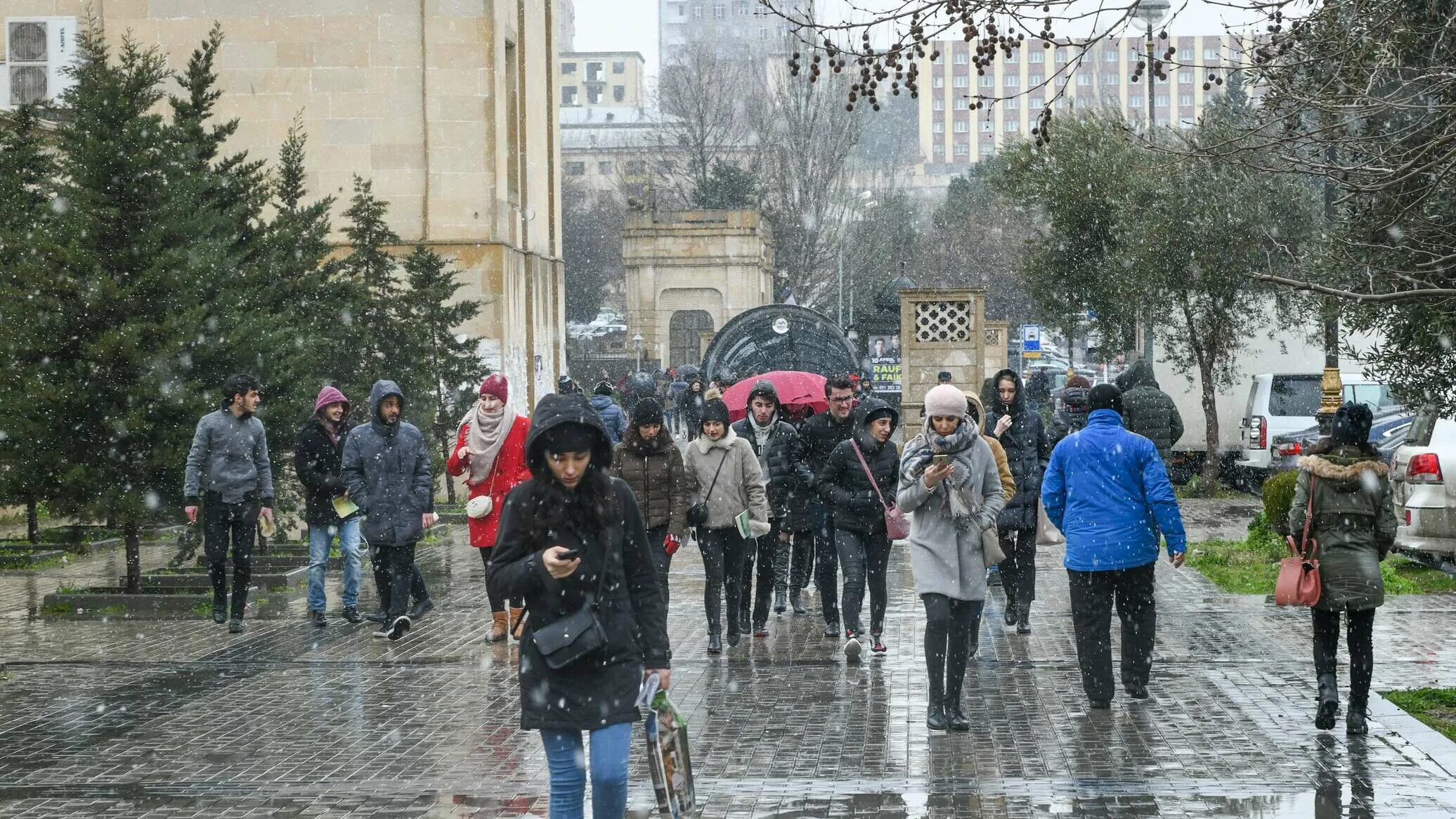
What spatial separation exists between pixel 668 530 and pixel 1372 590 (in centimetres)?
418

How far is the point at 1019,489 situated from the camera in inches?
468

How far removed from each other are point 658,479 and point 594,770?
535 centimetres

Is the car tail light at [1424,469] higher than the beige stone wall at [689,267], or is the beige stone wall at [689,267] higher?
the beige stone wall at [689,267]

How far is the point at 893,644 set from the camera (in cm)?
1154

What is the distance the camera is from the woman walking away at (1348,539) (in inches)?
332

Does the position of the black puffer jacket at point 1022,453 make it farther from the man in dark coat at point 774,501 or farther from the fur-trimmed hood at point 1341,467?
the fur-trimmed hood at point 1341,467

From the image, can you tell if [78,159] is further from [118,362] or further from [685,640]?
[685,640]

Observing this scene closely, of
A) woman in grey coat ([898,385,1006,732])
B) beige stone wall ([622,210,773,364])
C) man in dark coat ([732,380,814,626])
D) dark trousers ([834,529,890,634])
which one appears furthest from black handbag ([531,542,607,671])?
beige stone wall ([622,210,773,364])

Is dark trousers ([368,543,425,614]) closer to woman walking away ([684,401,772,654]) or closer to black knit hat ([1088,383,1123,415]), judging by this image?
woman walking away ([684,401,772,654])

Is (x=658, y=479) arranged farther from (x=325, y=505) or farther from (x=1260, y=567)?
(x=1260, y=567)

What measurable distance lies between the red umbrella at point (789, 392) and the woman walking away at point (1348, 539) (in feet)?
33.1

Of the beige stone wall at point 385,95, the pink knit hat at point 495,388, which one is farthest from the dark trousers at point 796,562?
the beige stone wall at point 385,95

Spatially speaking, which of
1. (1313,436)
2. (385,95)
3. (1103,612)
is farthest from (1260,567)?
(385,95)

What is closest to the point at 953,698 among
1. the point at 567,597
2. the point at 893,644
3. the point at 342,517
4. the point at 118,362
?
the point at 893,644
